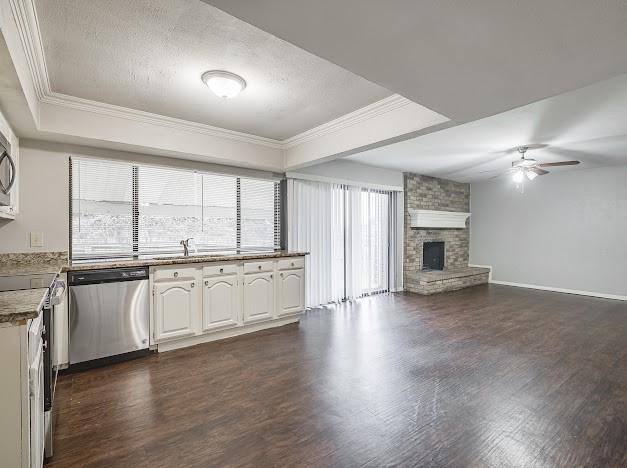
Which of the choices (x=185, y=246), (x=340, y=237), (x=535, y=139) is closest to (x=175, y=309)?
(x=185, y=246)

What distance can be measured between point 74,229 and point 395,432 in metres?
3.50

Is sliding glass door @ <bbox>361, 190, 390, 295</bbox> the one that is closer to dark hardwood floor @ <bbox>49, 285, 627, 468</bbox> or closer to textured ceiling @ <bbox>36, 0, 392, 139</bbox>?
dark hardwood floor @ <bbox>49, 285, 627, 468</bbox>

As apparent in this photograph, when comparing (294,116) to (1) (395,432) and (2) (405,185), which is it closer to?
(1) (395,432)

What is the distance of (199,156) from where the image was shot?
A: 3.80m

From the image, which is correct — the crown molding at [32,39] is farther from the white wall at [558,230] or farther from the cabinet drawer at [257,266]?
the white wall at [558,230]

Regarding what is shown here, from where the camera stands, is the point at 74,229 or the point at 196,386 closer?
the point at 196,386

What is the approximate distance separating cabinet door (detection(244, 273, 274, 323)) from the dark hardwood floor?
0.84 feet

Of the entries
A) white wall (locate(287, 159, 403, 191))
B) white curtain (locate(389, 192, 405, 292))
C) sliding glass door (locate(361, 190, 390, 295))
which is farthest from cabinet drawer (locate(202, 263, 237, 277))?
white curtain (locate(389, 192, 405, 292))

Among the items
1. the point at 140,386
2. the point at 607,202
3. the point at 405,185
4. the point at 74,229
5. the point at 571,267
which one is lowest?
the point at 140,386

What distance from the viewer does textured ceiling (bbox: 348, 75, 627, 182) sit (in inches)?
120

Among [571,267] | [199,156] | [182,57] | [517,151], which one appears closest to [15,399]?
[182,57]

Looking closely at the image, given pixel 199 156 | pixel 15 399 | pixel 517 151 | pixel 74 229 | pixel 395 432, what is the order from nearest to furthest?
pixel 15 399 → pixel 395 432 → pixel 74 229 → pixel 199 156 → pixel 517 151

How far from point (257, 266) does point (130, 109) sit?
2149 mm

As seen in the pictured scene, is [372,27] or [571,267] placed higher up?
[372,27]
